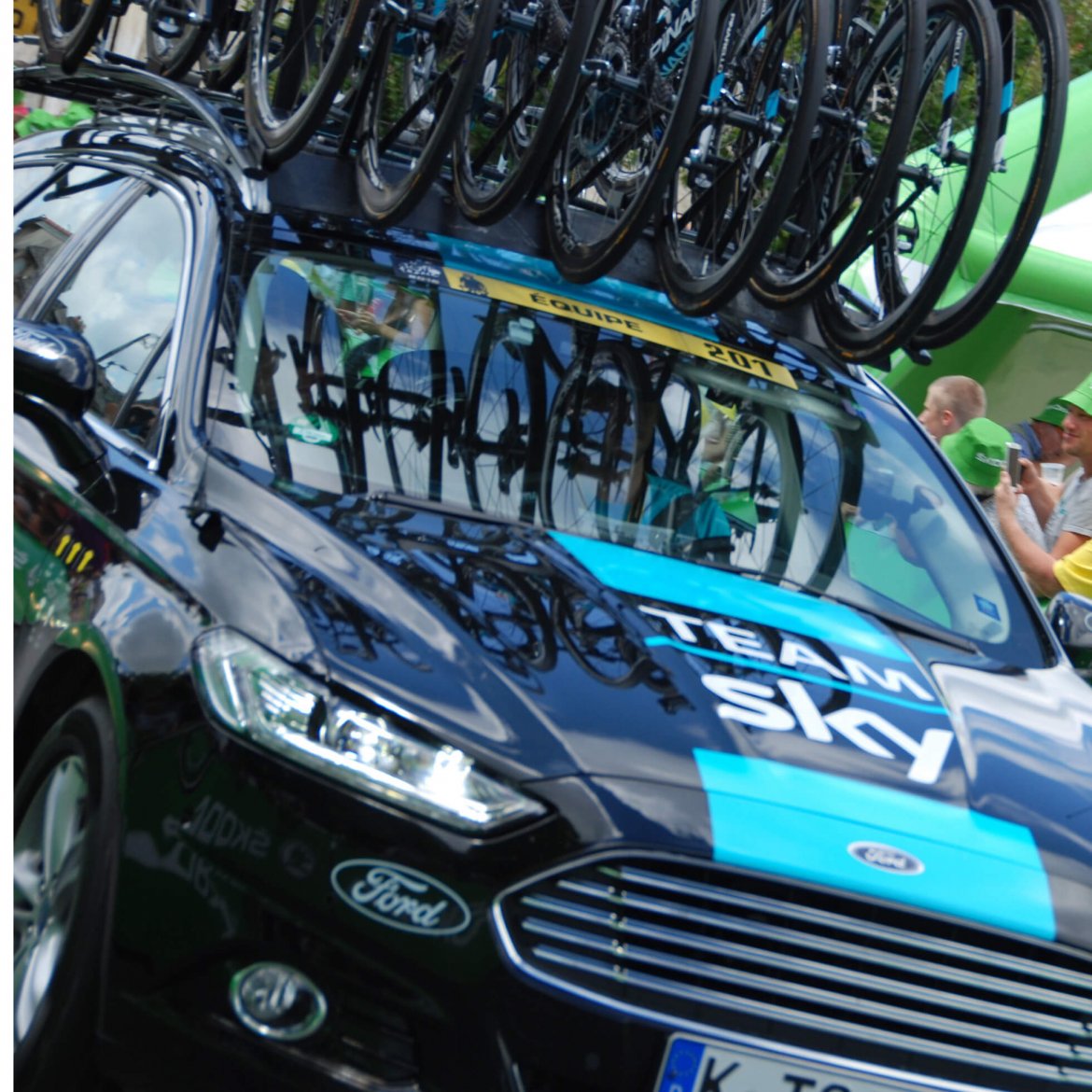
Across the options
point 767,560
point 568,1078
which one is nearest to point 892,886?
point 568,1078

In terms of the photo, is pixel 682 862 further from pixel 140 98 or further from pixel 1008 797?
pixel 140 98

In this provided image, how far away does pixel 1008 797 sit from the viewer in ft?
10.7

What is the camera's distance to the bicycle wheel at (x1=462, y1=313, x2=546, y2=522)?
12.8 ft

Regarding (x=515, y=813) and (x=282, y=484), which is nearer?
(x=515, y=813)

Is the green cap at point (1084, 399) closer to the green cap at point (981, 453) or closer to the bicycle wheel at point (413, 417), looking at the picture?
the green cap at point (981, 453)

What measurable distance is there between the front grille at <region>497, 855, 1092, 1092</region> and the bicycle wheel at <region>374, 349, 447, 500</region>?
1.21 meters

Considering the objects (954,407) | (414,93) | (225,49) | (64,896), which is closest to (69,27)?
(225,49)

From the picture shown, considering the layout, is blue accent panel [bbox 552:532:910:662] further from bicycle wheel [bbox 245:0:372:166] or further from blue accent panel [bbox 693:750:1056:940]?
bicycle wheel [bbox 245:0:372:166]

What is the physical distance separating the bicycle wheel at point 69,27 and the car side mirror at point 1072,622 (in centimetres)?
414

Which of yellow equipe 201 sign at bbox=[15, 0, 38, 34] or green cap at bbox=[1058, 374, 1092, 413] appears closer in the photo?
green cap at bbox=[1058, 374, 1092, 413]

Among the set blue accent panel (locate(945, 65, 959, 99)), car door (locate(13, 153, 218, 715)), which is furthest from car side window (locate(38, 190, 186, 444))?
blue accent panel (locate(945, 65, 959, 99))

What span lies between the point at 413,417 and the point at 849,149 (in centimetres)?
244

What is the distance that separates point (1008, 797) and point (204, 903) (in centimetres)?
136

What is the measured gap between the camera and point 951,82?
5781 mm
